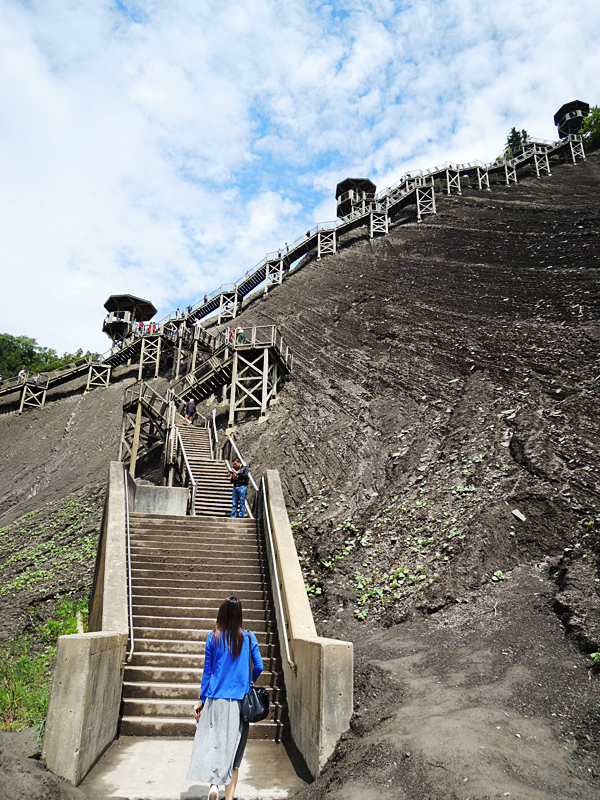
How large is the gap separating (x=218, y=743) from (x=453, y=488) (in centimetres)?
778

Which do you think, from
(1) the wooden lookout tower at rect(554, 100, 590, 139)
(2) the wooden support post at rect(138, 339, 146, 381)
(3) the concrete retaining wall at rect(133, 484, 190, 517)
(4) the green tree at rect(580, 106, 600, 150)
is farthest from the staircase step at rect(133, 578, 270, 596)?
(1) the wooden lookout tower at rect(554, 100, 590, 139)

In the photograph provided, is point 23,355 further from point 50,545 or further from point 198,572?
point 198,572

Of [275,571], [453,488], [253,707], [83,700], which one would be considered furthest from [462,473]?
[83,700]

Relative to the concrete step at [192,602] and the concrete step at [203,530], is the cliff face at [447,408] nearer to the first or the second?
the concrete step at [203,530]

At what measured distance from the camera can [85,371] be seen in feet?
121

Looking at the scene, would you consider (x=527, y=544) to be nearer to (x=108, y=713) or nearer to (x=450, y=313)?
(x=108, y=713)

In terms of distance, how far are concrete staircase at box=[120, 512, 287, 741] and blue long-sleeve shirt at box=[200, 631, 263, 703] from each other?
2195 mm

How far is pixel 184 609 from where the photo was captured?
7.18 metres

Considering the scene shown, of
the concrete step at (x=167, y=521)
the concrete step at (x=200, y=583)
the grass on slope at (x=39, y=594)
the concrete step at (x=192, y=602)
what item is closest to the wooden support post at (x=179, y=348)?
the grass on slope at (x=39, y=594)

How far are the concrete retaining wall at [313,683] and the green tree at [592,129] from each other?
48.2 metres

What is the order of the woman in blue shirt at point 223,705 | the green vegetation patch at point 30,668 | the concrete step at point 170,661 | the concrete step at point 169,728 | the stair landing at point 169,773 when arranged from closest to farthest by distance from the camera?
the woman in blue shirt at point 223,705
the stair landing at point 169,773
the concrete step at point 169,728
the concrete step at point 170,661
the green vegetation patch at point 30,668

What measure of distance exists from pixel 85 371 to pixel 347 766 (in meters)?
36.6

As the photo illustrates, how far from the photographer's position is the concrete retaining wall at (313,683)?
14.9 ft

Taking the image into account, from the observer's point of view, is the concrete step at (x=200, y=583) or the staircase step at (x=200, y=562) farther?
the staircase step at (x=200, y=562)
